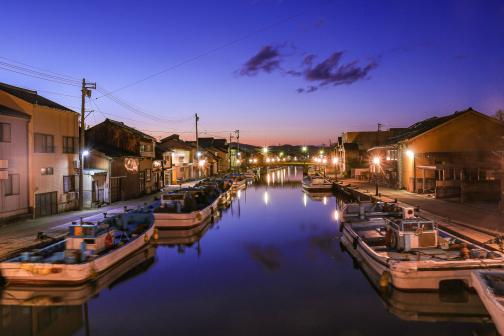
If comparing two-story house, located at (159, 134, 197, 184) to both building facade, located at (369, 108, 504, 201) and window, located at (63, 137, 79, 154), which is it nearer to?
window, located at (63, 137, 79, 154)

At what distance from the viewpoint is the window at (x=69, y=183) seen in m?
29.6

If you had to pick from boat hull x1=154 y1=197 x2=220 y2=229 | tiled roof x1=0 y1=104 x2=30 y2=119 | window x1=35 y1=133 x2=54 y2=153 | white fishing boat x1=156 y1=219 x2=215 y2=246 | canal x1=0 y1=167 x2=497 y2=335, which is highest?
tiled roof x1=0 y1=104 x2=30 y2=119

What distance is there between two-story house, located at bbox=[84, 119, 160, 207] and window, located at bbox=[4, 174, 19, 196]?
7813 mm

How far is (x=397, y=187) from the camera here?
153ft

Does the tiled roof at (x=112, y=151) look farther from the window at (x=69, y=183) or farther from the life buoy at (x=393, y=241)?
the life buoy at (x=393, y=241)

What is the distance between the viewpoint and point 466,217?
990 inches

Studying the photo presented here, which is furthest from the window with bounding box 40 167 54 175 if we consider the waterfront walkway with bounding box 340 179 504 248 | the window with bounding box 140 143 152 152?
the waterfront walkway with bounding box 340 179 504 248

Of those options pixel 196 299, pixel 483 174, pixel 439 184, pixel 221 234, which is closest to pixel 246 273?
pixel 196 299

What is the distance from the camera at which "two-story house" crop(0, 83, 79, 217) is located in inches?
1006

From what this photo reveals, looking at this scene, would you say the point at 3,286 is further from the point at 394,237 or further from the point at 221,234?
the point at 394,237

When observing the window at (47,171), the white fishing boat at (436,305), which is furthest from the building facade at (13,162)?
the white fishing boat at (436,305)

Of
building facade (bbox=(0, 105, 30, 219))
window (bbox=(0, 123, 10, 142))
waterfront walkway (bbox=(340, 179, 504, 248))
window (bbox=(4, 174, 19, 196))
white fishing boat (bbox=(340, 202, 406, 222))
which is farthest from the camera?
white fishing boat (bbox=(340, 202, 406, 222))

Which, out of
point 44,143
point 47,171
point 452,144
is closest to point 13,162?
point 47,171

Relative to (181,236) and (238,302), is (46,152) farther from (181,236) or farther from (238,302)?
(238,302)
